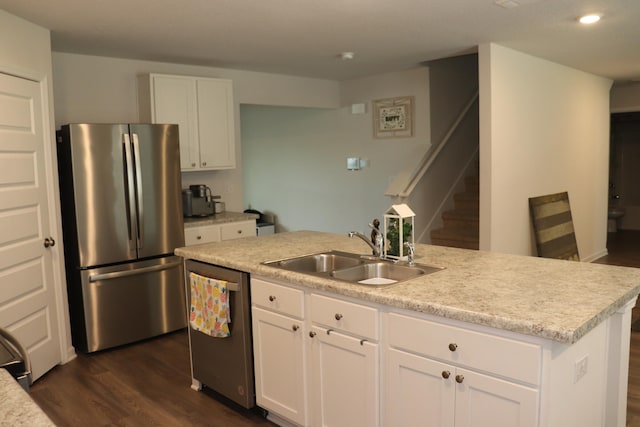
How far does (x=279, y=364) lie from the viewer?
2.66 metres

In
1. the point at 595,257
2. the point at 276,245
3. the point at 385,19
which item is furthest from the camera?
the point at 595,257

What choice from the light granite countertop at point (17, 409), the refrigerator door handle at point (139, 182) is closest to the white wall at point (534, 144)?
the refrigerator door handle at point (139, 182)

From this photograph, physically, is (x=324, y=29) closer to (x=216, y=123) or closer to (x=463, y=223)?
(x=216, y=123)

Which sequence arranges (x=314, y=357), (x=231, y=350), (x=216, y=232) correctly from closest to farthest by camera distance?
(x=314, y=357) < (x=231, y=350) < (x=216, y=232)

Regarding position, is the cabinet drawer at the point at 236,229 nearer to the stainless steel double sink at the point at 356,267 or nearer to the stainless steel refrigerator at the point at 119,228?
the stainless steel refrigerator at the point at 119,228

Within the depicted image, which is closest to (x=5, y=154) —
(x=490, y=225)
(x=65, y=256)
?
(x=65, y=256)

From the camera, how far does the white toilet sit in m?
9.01

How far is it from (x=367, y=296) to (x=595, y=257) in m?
5.82

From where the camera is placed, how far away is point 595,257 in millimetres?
6828

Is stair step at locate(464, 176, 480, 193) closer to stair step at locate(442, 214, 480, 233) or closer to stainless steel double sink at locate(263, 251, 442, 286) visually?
stair step at locate(442, 214, 480, 233)

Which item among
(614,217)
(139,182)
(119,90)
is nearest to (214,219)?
(139,182)

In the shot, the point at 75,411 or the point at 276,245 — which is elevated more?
the point at 276,245

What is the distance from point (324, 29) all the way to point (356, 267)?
197 centimetres

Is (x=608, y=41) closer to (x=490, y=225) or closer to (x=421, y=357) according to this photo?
(x=490, y=225)
